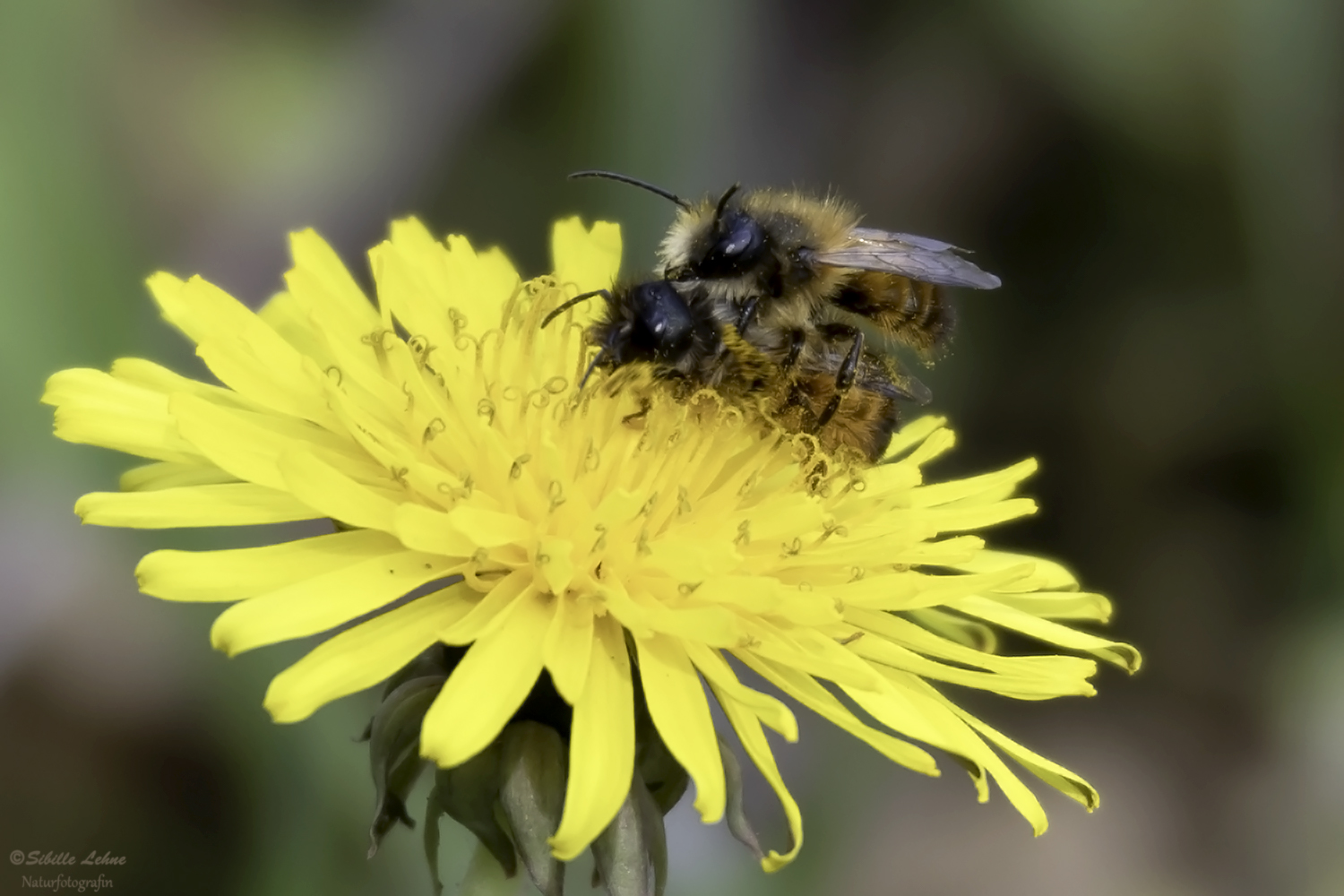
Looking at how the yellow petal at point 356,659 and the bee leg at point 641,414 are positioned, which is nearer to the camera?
the yellow petal at point 356,659

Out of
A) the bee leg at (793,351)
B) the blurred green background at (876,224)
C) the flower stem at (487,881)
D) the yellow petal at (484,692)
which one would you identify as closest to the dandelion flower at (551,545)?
the yellow petal at (484,692)

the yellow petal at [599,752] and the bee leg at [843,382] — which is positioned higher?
the bee leg at [843,382]

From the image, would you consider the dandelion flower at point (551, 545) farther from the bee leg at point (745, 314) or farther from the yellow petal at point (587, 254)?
the yellow petal at point (587, 254)

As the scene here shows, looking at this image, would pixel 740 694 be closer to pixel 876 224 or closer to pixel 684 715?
pixel 684 715

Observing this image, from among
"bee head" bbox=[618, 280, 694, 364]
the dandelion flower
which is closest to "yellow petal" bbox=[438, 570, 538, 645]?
the dandelion flower

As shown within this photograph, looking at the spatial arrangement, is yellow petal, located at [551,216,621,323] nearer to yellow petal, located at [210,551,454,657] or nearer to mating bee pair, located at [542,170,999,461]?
mating bee pair, located at [542,170,999,461]

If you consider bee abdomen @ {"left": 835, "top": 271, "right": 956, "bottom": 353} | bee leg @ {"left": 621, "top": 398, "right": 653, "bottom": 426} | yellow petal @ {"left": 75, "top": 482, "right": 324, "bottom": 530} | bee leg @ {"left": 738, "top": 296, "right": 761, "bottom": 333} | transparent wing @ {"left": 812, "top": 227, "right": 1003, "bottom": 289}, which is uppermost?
transparent wing @ {"left": 812, "top": 227, "right": 1003, "bottom": 289}
